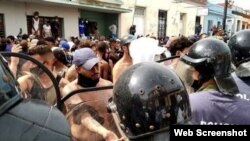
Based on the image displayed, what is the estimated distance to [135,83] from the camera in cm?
152

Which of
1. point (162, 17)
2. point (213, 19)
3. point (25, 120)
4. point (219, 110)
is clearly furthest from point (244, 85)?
point (213, 19)

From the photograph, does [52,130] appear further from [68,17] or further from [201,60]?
[68,17]

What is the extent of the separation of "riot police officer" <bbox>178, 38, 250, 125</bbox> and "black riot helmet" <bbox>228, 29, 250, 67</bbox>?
810 mm

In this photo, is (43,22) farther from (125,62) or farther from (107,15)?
(125,62)

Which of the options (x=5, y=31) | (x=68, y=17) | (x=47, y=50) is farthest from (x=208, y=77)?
(x=68, y=17)

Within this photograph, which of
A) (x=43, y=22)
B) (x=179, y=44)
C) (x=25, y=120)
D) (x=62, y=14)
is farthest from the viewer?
(x=62, y=14)

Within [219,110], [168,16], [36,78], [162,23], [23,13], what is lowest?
[219,110]

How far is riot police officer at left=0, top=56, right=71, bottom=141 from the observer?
3.49 feet

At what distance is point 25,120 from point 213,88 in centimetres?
157

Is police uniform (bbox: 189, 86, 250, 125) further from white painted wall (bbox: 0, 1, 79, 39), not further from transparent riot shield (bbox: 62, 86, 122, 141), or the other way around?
white painted wall (bbox: 0, 1, 79, 39)

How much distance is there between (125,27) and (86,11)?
2.58 metres

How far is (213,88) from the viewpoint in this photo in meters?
2.38

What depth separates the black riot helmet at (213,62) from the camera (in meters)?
2.38

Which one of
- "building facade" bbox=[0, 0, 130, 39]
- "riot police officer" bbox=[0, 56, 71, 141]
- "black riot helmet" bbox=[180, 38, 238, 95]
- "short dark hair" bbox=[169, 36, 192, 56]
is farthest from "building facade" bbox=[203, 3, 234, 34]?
"riot police officer" bbox=[0, 56, 71, 141]
